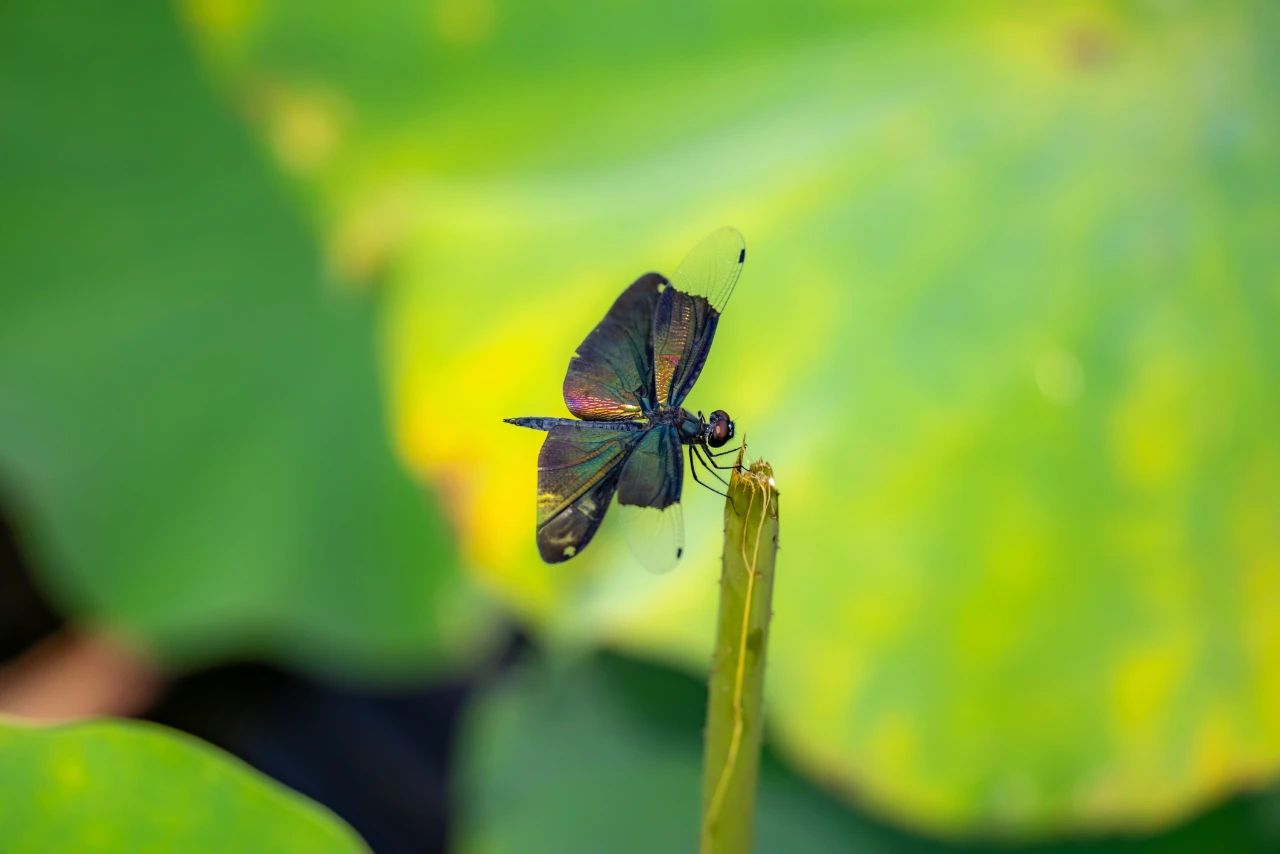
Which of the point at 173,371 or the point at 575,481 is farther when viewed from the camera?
the point at 173,371

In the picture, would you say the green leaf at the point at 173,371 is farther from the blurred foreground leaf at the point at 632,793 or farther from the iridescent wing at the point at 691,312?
the iridescent wing at the point at 691,312

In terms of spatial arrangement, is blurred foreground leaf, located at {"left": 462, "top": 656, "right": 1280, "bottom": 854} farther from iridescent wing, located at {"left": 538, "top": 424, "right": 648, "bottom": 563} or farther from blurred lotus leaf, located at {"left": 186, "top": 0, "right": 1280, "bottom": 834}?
iridescent wing, located at {"left": 538, "top": 424, "right": 648, "bottom": 563}

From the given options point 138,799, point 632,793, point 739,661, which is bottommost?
point 632,793

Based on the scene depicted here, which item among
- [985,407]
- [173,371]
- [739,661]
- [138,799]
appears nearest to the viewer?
[739,661]

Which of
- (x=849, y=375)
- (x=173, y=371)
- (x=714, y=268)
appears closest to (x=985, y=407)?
(x=849, y=375)

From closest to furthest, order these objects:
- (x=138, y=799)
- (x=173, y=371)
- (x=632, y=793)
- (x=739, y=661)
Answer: (x=739, y=661) < (x=138, y=799) < (x=632, y=793) < (x=173, y=371)

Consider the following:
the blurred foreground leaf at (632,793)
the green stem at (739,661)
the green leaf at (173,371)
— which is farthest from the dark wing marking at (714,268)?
the green leaf at (173,371)

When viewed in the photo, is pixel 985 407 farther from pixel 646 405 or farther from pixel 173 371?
pixel 173 371
